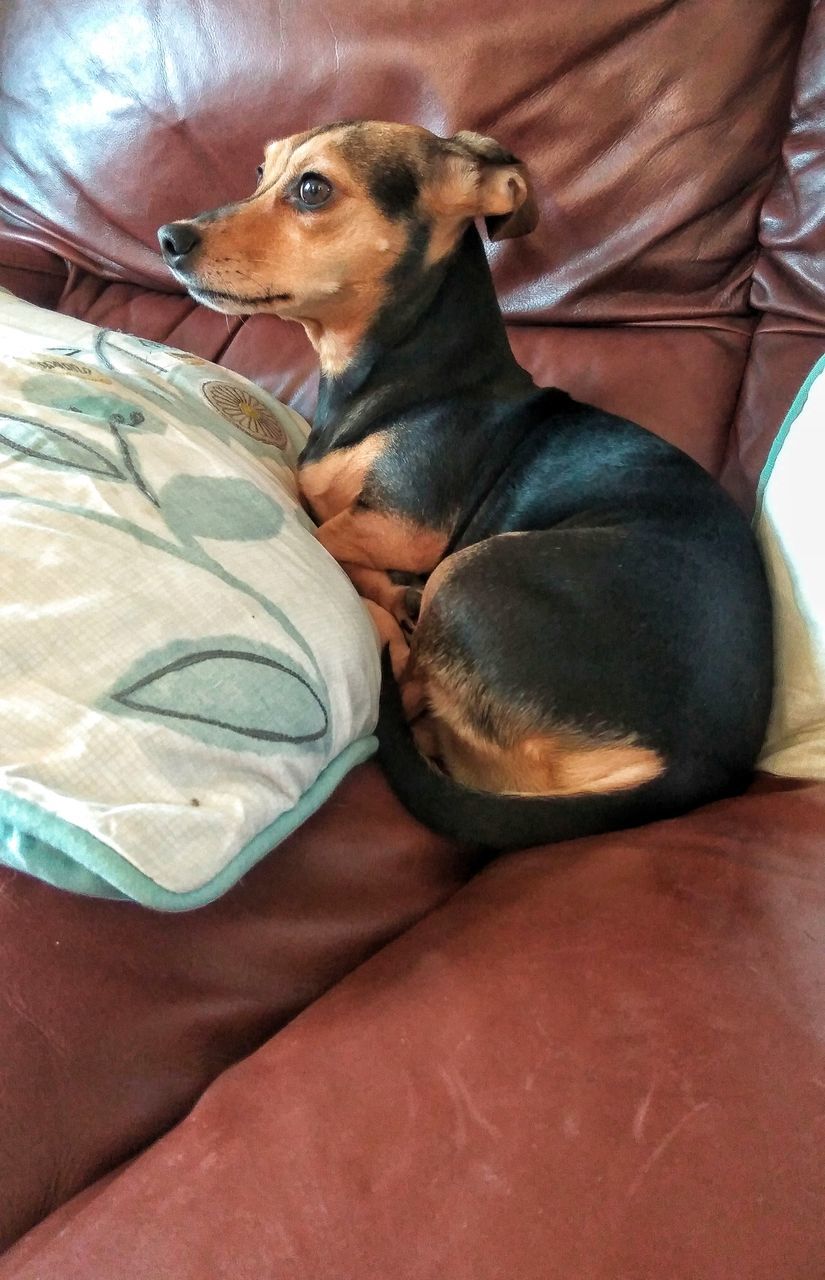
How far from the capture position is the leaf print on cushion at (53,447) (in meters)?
0.96

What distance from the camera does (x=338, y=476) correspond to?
142 centimetres

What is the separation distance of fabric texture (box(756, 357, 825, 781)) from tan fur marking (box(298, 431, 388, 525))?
2.01ft

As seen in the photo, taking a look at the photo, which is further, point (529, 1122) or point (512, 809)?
point (512, 809)

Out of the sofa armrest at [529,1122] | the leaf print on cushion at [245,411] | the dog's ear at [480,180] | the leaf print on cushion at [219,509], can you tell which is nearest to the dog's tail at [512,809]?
the sofa armrest at [529,1122]

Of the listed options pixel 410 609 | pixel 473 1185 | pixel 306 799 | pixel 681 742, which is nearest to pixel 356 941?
pixel 306 799

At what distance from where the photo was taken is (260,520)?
1.02 metres

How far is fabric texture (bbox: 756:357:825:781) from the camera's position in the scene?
105cm

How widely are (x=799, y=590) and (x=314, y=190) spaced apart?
0.94 meters

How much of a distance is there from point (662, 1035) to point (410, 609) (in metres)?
0.80

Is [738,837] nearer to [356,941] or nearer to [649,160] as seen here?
[356,941]

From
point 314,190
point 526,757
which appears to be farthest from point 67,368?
point 526,757

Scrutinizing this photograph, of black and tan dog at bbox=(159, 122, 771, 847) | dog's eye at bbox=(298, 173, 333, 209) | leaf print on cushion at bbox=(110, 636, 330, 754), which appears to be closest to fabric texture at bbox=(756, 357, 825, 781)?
black and tan dog at bbox=(159, 122, 771, 847)

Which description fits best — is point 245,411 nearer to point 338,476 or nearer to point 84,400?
point 338,476

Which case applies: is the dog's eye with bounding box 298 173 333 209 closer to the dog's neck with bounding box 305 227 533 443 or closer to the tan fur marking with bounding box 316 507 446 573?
the dog's neck with bounding box 305 227 533 443
